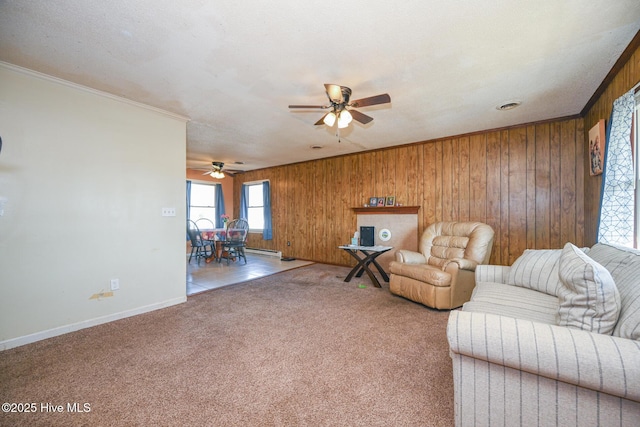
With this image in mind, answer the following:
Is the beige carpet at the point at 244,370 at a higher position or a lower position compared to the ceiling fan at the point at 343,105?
lower

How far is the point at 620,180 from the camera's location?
78.5 inches

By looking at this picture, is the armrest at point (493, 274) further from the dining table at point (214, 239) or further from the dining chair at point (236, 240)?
the dining table at point (214, 239)

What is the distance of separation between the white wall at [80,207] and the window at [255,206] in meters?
4.11

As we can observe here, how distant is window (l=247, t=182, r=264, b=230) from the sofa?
656cm

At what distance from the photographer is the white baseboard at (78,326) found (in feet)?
6.98

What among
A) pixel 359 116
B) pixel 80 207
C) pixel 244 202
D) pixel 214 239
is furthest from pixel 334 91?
pixel 244 202

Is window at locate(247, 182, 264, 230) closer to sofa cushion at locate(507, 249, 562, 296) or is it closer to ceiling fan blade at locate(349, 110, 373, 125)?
ceiling fan blade at locate(349, 110, 373, 125)

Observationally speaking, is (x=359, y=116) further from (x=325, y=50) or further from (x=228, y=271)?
(x=228, y=271)

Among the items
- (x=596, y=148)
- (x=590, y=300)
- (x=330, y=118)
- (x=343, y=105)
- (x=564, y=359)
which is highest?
(x=343, y=105)

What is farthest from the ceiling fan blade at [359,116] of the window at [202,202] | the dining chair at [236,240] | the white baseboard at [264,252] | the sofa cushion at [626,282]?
the window at [202,202]

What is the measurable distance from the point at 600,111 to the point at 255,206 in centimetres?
685

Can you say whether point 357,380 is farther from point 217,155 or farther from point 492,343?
point 217,155

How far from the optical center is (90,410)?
1.45m

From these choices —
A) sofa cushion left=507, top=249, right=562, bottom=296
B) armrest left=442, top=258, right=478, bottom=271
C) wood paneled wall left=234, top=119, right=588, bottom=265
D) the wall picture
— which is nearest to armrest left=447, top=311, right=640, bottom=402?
sofa cushion left=507, top=249, right=562, bottom=296
